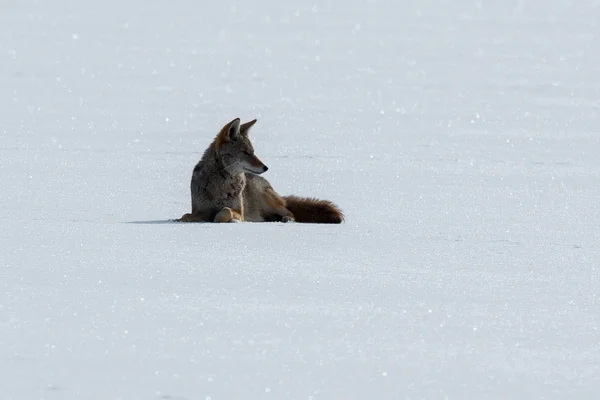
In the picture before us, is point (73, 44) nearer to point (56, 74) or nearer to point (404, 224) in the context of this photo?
point (56, 74)

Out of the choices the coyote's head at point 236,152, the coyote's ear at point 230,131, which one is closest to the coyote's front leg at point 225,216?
the coyote's head at point 236,152

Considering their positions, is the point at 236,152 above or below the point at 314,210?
above

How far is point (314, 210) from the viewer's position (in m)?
8.51

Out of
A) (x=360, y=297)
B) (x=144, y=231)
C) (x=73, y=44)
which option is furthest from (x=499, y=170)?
(x=73, y=44)

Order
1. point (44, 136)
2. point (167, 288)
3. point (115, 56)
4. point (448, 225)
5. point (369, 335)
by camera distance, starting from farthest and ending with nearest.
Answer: point (115, 56), point (44, 136), point (448, 225), point (167, 288), point (369, 335)

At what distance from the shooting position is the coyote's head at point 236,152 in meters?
8.36

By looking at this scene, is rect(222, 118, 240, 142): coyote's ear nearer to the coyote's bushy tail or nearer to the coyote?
the coyote

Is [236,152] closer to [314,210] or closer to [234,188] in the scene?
[234,188]

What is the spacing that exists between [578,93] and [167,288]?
44.3 feet

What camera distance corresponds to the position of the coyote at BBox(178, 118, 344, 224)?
829 centimetres

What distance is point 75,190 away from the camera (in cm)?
908

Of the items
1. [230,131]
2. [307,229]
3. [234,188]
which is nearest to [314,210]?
[234,188]

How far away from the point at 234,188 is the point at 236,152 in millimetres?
259

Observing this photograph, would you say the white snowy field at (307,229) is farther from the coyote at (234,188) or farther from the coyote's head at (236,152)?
the coyote's head at (236,152)
